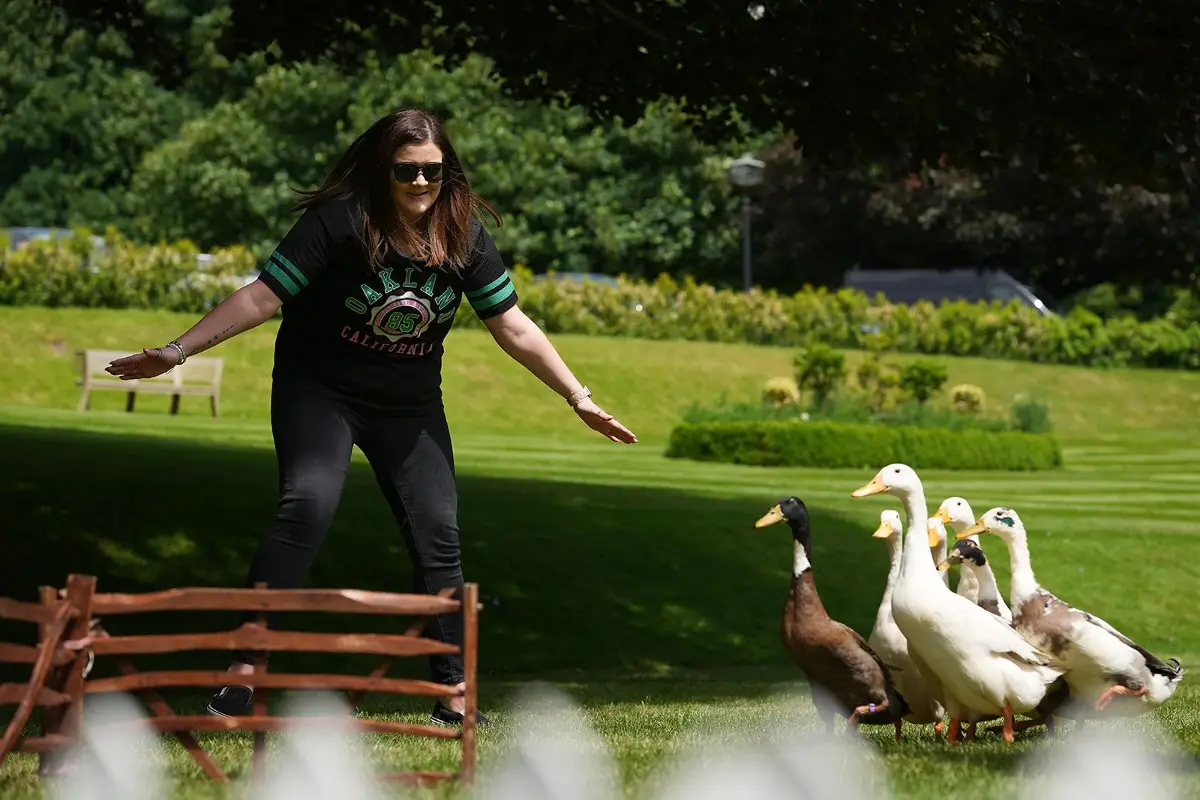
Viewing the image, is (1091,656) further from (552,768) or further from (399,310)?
(399,310)

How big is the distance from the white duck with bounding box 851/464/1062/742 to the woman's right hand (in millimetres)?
2851

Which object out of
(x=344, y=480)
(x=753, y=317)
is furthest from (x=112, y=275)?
(x=344, y=480)

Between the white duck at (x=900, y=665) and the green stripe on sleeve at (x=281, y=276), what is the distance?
2.83 metres

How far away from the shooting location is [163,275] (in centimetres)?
3534

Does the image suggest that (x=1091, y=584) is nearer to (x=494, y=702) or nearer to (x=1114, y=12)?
(x=1114, y=12)

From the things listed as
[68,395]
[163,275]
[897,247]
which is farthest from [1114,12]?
[897,247]

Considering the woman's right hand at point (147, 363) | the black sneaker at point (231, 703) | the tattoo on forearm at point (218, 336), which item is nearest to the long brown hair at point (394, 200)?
the tattoo on forearm at point (218, 336)

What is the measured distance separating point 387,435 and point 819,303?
35116mm

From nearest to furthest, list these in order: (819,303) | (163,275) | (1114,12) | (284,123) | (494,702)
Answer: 1. (494,702)
2. (1114,12)
3. (163,275)
4. (819,303)
5. (284,123)

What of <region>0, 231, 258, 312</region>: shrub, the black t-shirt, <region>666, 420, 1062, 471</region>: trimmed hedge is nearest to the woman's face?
the black t-shirt

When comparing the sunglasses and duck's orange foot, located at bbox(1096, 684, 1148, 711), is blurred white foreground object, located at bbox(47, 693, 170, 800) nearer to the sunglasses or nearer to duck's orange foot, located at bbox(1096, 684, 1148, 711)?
the sunglasses

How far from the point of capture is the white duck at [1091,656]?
742cm

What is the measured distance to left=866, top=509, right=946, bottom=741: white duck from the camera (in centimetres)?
805

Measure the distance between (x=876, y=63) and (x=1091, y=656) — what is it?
23.3ft
